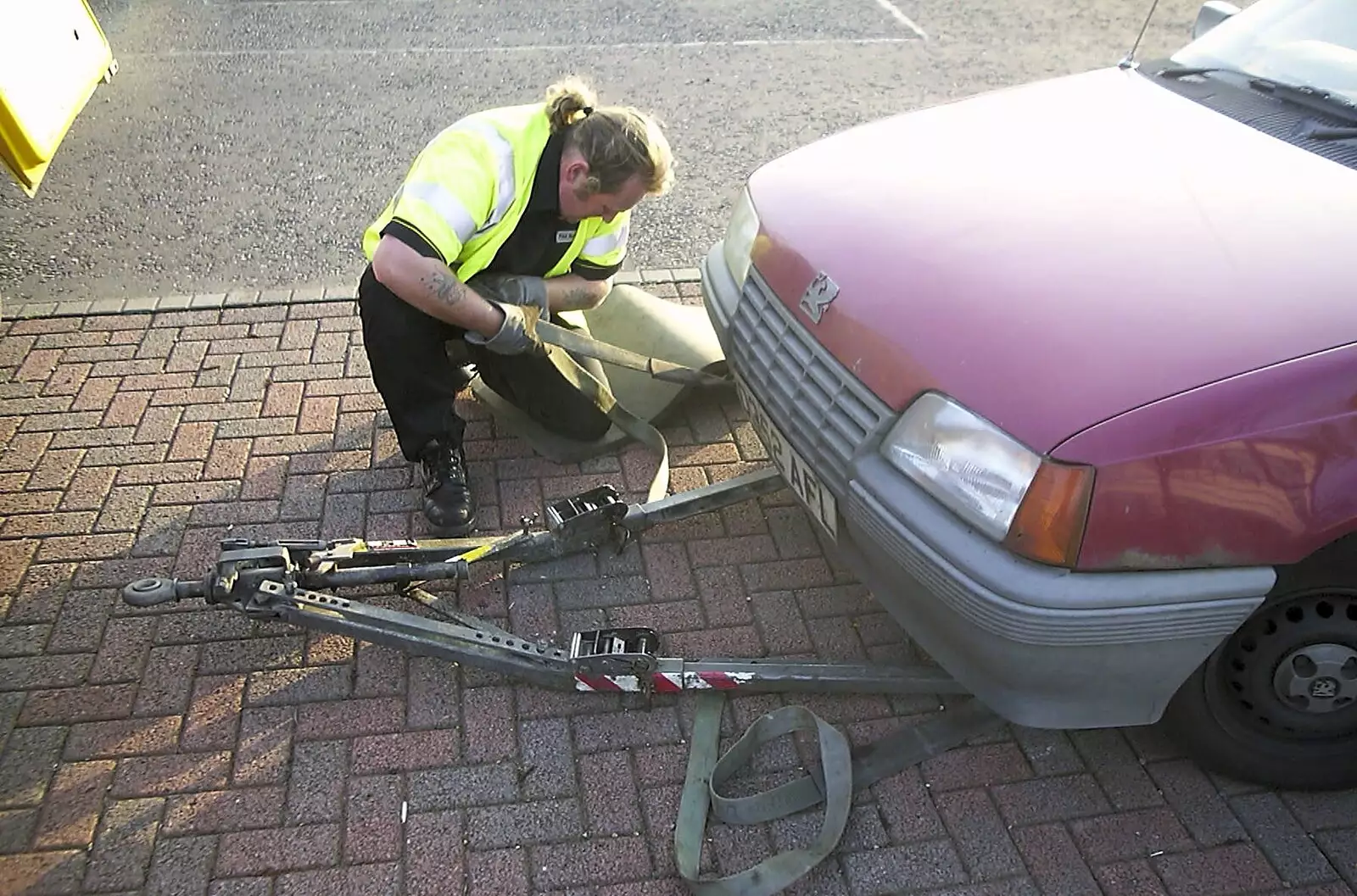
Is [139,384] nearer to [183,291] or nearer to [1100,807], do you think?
[183,291]

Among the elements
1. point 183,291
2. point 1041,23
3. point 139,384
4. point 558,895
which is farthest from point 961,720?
point 1041,23

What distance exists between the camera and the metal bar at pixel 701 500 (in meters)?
3.04

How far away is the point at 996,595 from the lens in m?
2.01

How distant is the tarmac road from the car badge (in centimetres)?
240

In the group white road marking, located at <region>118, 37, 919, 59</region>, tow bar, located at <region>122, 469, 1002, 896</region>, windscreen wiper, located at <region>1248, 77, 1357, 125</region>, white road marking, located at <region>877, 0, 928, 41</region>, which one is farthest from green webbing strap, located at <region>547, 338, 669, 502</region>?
white road marking, located at <region>877, 0, 928, 41</region>

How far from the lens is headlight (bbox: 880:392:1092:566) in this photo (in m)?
1.94

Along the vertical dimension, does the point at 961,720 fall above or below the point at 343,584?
below

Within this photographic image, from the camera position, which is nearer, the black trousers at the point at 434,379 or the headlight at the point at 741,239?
the headlight at the point at 741,239

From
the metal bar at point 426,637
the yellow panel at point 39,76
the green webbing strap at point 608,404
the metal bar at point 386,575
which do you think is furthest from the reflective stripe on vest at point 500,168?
the yellow panel at point 39,76

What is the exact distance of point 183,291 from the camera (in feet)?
14.5

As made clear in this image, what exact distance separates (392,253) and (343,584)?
89 centimetres

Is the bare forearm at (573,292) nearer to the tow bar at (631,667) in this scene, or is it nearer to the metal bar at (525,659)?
the tow bar at (631,667)

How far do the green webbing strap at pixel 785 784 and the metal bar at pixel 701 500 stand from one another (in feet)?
1.93

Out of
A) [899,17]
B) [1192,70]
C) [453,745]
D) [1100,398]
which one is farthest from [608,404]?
[899,17]
